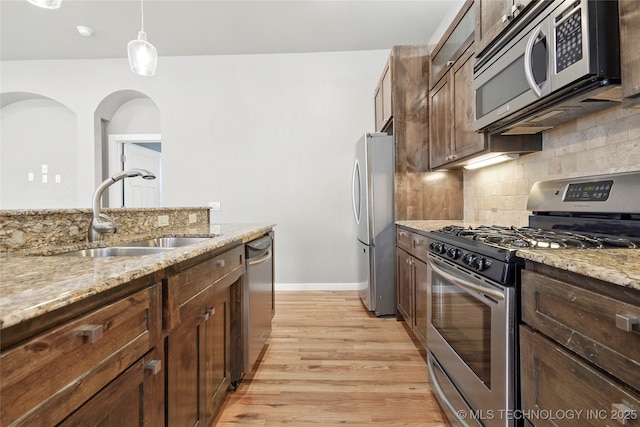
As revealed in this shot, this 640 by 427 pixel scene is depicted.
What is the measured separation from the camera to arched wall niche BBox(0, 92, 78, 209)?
14.5 ft

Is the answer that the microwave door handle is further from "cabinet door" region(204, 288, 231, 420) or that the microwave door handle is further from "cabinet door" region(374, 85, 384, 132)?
"cabinet door" region(374, 85, 384, 132)

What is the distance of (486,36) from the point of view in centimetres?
169

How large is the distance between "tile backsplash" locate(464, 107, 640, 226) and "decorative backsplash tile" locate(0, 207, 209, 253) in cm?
235

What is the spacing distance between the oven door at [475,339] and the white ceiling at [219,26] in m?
2.66

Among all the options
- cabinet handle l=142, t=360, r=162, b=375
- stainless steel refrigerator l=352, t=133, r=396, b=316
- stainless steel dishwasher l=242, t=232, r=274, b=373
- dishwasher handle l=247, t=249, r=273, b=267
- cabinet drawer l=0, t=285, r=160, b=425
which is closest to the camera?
cabinet drawer l=0, t=285, r=160, b=425

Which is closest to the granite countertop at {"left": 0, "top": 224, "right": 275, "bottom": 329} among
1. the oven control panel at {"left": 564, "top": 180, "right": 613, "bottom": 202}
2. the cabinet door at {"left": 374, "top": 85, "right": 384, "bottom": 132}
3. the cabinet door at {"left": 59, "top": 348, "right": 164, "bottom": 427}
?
the cabinet door at {"left": 59, "top": 348, "right": 164, "bottom": 427}

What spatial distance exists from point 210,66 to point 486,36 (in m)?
3.32

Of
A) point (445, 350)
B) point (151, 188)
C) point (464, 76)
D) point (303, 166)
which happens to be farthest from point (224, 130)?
point (445, 350)

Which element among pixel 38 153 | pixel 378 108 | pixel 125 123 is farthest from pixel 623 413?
pixel 38 153

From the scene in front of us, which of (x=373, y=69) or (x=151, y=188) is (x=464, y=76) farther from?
(x=151, y=188)

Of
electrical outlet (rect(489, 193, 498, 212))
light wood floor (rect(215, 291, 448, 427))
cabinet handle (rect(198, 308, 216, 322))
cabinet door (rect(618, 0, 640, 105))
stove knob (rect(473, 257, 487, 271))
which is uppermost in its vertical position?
cabinet door (rect(618, 0, 640, 105))

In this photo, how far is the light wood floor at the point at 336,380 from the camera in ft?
5.13

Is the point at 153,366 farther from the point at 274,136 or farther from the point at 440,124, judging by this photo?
the point at 274,136

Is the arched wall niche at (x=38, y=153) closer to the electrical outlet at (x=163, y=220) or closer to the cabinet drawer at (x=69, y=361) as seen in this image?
the electrical outlet at (x=163, y=220)
